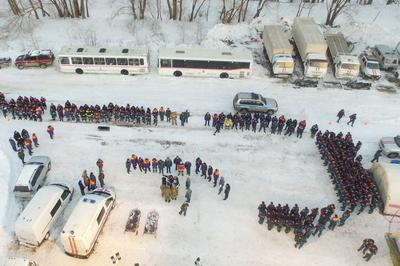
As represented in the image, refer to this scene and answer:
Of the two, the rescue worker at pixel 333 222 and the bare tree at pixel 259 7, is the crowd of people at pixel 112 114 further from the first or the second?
the bare tree at pixel 259 7

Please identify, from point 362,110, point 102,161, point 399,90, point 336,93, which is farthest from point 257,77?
point 102,161

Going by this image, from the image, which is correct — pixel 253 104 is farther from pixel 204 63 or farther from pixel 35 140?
pixel 35 140

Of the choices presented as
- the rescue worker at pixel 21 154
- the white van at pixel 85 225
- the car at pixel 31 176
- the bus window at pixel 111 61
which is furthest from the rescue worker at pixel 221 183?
the bus window at pixel 111 61

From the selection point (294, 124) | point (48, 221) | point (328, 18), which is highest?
point (328, 18)

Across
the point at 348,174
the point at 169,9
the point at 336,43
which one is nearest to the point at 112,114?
the point at 348,174

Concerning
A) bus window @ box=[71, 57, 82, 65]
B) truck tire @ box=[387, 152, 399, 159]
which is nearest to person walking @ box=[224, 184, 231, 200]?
truck tire @ box=[387, 152, 399, 159]

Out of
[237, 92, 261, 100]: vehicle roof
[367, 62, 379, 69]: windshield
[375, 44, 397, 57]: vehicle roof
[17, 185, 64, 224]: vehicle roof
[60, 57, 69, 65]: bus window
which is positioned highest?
[375, 44, 397, 57]: vehicle roof

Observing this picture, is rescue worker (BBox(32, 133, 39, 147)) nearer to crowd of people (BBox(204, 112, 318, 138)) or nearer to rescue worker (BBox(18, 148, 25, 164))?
rescue worker (BBox(18, 148, 25, 164))

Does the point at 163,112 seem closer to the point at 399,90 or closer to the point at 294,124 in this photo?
the point at 294,124
